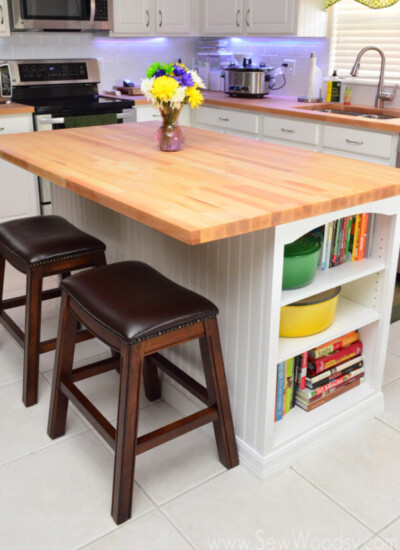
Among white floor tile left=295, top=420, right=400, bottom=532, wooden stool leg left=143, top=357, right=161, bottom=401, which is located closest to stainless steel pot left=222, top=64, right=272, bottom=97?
wooden stool leg left=143, top=357, right=161, bottom=401

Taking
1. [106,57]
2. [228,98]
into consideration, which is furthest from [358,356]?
[106,57]

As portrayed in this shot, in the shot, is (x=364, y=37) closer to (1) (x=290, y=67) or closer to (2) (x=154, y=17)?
(1) (x=290, y=67)

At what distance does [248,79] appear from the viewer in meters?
4.50

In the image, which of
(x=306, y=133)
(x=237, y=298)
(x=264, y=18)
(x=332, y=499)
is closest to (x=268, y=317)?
(x=237, y=298)

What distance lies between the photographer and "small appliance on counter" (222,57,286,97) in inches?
177

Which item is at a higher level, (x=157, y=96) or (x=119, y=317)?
(x=157, y=96)

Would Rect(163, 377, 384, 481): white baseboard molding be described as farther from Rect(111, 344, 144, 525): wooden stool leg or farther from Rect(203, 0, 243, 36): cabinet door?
Rect(203, 0, 243, 36): cabinet door

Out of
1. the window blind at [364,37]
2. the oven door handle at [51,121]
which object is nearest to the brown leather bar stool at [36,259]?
the oven door handle at [51,121]

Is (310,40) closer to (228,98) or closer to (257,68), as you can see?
(257,68)

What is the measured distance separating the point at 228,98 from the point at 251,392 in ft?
10.8

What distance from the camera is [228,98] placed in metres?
4.61

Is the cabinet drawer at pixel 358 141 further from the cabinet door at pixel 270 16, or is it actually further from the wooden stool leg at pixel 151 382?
the wooden stool leg at pixel 151 382

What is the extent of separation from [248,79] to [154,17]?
94cm

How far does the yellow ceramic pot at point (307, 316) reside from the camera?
1.91 metres
